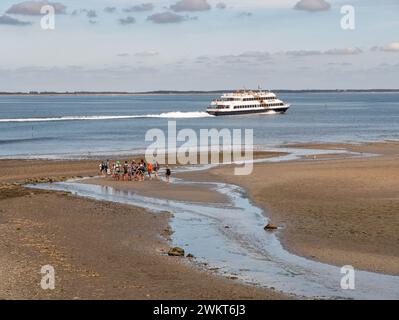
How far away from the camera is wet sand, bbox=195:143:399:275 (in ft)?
68.2

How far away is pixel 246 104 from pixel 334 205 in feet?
347

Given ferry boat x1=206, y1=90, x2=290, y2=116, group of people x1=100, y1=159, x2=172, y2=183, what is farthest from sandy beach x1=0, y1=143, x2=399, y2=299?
ferry boat x1=206, y1=90, x2=290, y2=116

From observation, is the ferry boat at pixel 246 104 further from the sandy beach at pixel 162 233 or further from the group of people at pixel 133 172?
the sandy beach at pixel 162 233

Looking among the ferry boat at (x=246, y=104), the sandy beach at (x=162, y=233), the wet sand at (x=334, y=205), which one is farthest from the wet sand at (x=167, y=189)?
the ferry boat at (x=246, y=104)

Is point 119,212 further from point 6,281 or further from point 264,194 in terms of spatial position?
point 6,281

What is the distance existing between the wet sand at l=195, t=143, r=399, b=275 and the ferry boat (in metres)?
84.1

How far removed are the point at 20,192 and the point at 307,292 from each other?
2169 centimetres

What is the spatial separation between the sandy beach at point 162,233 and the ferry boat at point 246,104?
90974 mm

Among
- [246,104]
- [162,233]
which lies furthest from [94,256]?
[246,104]

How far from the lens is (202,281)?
17.2 m

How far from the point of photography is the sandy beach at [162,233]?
16578mm

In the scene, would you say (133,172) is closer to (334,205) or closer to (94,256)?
(334,205)

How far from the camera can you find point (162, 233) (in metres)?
24.0

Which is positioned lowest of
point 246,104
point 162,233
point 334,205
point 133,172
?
point 162,233
